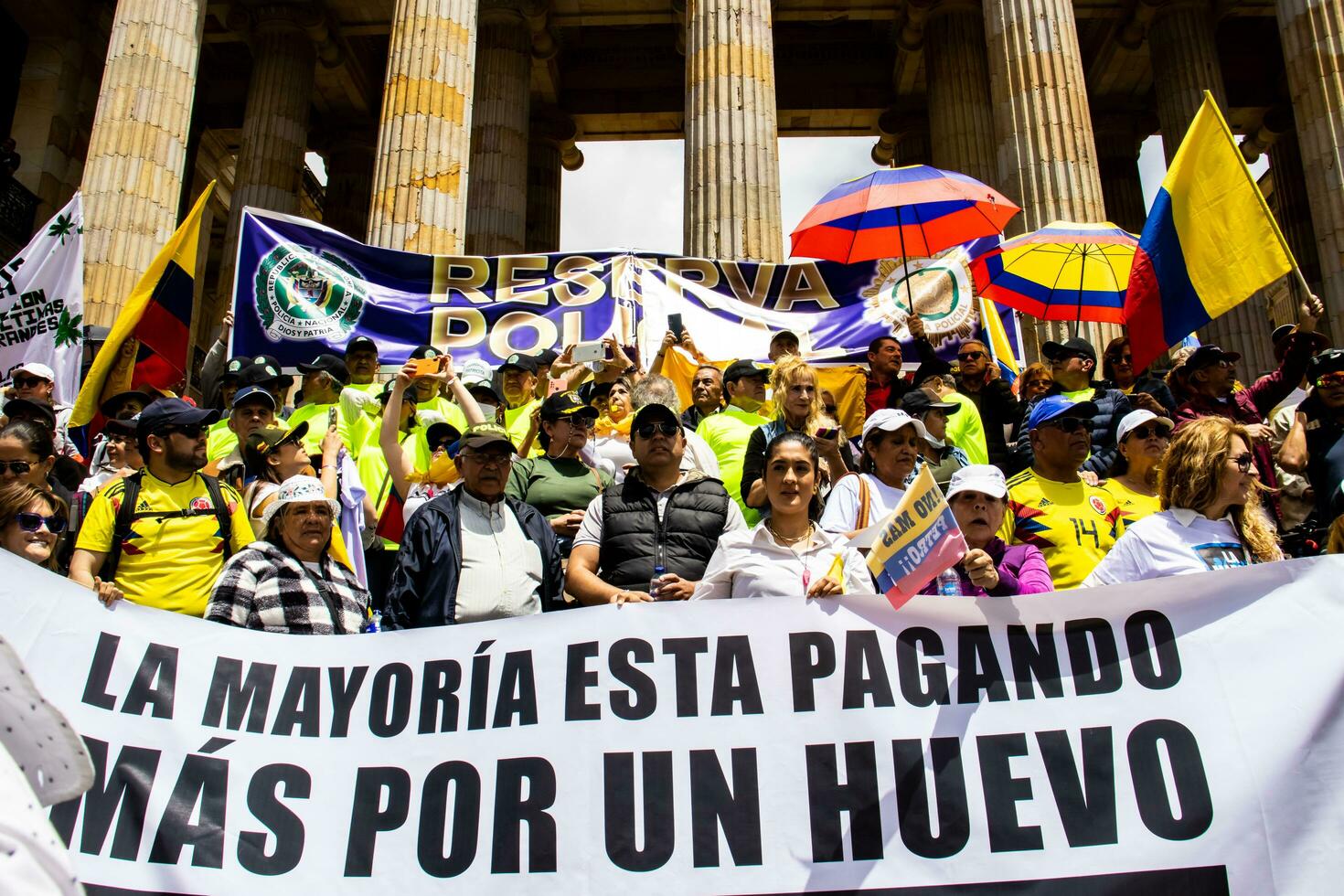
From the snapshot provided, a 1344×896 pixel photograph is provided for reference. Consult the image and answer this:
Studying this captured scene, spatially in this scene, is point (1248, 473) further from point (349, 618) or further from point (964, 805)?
point (349, 618)

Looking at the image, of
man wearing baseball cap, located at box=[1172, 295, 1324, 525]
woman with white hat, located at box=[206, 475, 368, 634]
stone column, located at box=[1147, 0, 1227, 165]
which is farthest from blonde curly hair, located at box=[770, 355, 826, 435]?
stone column, located at box=[1147, 0, 1227, 165]

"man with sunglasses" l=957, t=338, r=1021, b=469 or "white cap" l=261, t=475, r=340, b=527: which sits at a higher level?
"man with sunglasses" l=957, t=338, r=1021, b=469

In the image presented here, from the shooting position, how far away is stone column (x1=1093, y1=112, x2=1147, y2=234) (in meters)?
23.6

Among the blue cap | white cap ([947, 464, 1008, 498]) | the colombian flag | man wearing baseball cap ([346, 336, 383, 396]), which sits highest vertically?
the colombian flag

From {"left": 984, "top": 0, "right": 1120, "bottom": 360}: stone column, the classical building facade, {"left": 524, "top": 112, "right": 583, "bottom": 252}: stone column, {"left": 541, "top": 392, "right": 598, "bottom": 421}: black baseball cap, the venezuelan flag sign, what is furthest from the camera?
{"left": 524, "top": 112, "right": 583, "bottom": 252}: stone column

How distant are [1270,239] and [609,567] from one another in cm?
541

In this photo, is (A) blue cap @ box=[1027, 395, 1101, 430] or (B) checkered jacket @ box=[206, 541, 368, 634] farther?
(A) blue cap @ box=[1027, 395, 1101, 430]

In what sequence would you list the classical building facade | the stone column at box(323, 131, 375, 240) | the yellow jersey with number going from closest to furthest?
the yellow jersey with number, the classical building facade, the stone column at box(323, 131, 375, 240)

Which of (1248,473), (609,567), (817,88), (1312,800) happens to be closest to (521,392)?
(609,567)

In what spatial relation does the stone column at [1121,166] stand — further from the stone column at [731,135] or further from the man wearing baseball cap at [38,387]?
the man wearing baseball cap at [38,387]

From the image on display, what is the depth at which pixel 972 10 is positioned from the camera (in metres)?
20.0

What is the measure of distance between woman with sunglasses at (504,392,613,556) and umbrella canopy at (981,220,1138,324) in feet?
19.9

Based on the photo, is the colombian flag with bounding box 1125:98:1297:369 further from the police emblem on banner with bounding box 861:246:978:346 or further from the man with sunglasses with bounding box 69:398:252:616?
the man with sunglasses with bounding box 69:398:252:616

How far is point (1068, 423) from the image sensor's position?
579 centimetres
